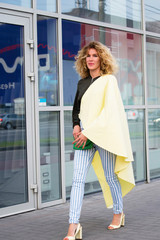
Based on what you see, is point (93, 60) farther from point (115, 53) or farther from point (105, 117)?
point (115, 53)

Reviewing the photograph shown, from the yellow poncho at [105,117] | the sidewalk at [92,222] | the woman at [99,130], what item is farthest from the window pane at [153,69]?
the yellow poncho at [105,117]

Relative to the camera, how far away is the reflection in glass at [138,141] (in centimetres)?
807

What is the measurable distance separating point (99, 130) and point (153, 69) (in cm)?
438

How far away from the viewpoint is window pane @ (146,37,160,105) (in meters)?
8.48

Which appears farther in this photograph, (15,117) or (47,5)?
(47,5)

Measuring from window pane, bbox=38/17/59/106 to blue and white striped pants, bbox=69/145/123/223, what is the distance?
1.78m

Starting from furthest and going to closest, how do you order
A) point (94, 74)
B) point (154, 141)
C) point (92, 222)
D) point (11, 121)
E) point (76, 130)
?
1. point (154, 141)
2. point (11, 121)
3. point (92, 222)
4. point (94, 74)
5. point (76, 130)

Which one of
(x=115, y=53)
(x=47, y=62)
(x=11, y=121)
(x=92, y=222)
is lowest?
(x=92, y=222)

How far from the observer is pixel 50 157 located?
6410 mm

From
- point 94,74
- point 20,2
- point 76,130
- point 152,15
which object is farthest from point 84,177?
point 152,15

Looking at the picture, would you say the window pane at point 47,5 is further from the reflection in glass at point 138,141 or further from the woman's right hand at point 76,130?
the reflection in glass at point 138,141

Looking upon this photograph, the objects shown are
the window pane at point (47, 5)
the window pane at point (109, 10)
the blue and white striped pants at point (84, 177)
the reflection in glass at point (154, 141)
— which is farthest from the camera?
the reflection in glass at point (154, 141)

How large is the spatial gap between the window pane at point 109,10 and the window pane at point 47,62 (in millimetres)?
480

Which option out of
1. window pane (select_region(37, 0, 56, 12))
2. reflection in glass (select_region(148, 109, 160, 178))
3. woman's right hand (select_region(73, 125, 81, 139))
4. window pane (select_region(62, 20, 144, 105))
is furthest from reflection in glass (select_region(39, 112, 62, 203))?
reflection in glass (select_region(148, 109, 160, 178))
